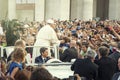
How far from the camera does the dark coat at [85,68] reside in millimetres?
12602

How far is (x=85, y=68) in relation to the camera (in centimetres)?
1261

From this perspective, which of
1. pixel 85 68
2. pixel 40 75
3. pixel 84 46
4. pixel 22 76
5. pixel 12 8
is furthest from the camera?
pixel 12 8

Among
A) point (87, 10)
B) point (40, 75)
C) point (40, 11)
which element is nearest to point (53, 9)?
point (40, 11)

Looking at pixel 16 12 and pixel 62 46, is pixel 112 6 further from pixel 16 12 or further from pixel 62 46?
pixel 62 46

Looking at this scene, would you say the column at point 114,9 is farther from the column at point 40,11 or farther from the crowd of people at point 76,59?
the crowd of people at point 76,59

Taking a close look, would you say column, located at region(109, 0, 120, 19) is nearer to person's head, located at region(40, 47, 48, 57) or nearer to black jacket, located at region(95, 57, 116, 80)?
person's head, located at region(40, 47, 48, 57)

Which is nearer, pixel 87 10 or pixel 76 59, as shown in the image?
pixel 76 59

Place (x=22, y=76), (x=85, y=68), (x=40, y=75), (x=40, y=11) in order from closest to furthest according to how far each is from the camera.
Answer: (x=40, y=75)
(x=22, y=76)
(x=85, y=68)
(x=40, y=11)

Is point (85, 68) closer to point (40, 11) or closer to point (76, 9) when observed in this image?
point (40, 11)

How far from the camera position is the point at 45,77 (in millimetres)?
7742

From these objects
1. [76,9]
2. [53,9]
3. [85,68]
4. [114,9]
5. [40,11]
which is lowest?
[76,9]

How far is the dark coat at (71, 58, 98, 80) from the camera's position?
12602mm

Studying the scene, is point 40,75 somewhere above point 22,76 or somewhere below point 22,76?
above

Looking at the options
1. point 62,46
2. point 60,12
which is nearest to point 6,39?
point 62,46
